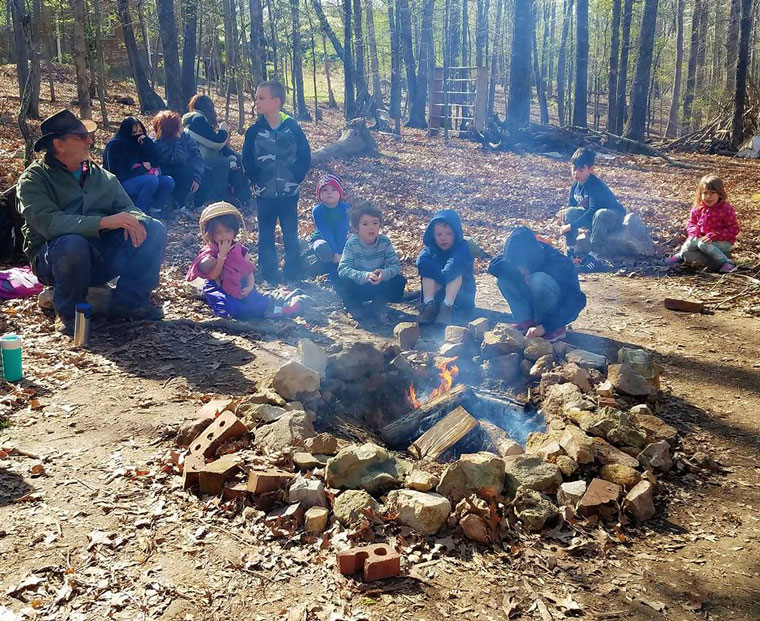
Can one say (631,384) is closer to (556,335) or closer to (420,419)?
(556,335)

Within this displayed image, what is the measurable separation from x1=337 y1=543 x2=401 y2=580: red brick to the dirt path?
2.3 inches

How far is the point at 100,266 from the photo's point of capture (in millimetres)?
5355

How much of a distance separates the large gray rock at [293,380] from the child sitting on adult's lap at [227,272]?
1888 mm

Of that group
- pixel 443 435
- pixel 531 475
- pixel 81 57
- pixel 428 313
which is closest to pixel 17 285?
pixel 428 313

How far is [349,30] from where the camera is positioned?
2097cm

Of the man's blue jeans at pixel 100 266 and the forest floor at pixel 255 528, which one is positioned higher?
the man's blue jeans at pixel 100 266

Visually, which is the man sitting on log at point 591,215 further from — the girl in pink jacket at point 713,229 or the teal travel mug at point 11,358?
the teal travel mug at point 11,358

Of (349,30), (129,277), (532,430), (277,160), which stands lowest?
(532,430)

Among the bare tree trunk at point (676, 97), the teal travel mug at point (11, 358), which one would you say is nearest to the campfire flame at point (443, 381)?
the teal travel mug at point (11, 358)

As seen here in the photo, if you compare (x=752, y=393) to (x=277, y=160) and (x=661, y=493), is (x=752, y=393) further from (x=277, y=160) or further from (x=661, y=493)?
(x=277, y=160)

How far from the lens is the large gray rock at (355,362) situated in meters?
4.27

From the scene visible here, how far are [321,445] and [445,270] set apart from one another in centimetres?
268

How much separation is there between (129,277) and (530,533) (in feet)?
12.9

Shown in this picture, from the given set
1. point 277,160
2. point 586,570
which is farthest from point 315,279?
point 586,570
